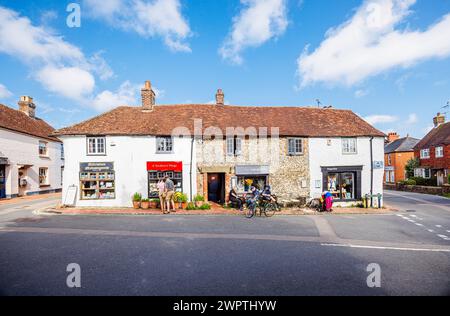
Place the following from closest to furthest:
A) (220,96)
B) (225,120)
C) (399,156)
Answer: (225,120), (220,96), (399,156)

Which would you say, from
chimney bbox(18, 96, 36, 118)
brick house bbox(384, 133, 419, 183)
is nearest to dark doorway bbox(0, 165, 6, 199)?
chimney bbox(18, 96, 36, 118)

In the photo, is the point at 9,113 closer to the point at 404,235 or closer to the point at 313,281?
the point at 313,281

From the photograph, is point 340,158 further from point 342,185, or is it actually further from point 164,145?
point 164,145

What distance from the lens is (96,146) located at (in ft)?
49.4

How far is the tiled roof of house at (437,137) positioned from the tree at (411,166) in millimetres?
2192

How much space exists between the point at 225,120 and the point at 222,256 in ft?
38.8

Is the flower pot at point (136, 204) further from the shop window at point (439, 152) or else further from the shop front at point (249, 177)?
the shop window at point (439, 152)

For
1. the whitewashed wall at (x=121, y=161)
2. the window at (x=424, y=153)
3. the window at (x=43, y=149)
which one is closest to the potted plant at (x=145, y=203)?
the whitewashed wall at (x=121, y=161)

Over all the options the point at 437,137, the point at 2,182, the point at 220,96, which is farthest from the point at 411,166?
the point at 2,182

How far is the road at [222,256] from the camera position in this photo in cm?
486

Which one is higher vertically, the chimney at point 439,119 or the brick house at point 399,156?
the chimney at point 439,119

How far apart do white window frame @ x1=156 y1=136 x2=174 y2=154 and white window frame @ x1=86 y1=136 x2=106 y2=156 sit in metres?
3.64
